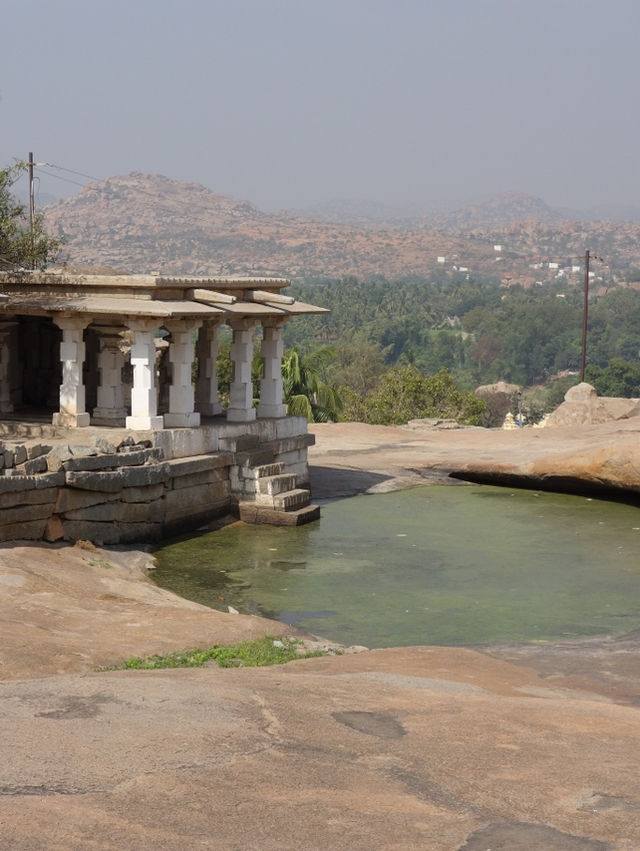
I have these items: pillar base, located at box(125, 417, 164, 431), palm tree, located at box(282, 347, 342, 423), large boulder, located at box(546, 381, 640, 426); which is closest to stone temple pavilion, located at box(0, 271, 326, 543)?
pillar base, located at box(125, 417, 164, 431)

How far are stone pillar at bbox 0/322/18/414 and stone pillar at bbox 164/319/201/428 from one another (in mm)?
2944

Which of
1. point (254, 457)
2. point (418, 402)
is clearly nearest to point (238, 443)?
point (254, 457)

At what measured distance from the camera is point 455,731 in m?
6.07

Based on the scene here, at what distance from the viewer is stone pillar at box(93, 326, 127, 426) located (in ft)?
56.4

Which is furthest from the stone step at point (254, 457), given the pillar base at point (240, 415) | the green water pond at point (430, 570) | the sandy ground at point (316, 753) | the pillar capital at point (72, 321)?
the sandy ground at point (316, 753)

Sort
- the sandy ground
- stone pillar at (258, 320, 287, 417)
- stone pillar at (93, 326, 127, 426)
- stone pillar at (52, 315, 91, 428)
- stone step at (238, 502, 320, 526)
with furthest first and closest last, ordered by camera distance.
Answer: stone pillar at (258, 320, 287, 417) → stone pillar at (93, 326, 127, 426) → stone step at (238, 502, 320, 526) → stone pillar at (52, 315, 91, 428) → the sandy ground

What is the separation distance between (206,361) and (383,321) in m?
73.7

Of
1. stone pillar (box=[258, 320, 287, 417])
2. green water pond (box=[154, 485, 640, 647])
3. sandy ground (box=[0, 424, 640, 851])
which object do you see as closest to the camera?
sandy ground (box=[0, 424, 640, 851])

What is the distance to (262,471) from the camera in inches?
677

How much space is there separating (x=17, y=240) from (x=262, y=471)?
5.57 meters

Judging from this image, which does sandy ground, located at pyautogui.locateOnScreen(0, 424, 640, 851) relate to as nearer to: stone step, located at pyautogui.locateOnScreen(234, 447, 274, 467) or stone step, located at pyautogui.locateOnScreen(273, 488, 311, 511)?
stone step, located at pyautogui.locateOnScreen(273, 488, 311, 511)

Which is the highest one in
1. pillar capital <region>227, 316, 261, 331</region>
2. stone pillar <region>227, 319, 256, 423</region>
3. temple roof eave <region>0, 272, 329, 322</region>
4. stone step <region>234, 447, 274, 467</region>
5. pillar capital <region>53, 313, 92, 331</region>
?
temple roof eave <region>0, 272, 329, 322</region>

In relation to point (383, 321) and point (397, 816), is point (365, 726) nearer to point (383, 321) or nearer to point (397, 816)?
point (397, 816)

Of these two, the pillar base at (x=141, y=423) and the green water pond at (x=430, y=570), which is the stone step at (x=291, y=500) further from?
the pillar base at (x=141, y=423)
